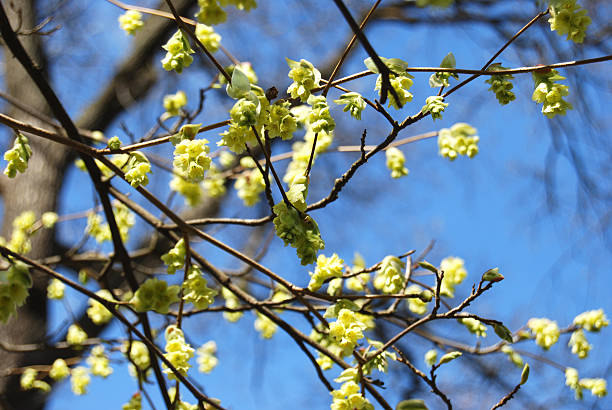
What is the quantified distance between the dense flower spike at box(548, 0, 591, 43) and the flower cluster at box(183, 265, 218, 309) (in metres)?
1.13

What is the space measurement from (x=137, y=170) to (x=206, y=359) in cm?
178

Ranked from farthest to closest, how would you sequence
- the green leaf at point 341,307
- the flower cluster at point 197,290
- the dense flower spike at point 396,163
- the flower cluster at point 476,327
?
the dense flower spike at point 396,163
the flower cluster at point 476,327
the flower cluster at point 197,290
the green leaf at point 341,307

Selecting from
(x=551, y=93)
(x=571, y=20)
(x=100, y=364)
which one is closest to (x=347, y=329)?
(x=551, y=93)

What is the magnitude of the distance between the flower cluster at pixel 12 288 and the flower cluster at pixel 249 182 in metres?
1.38

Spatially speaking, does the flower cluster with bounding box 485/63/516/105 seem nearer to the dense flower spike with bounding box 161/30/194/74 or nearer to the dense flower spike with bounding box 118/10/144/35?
the dense flower spike with bounding box 161/30/194/74

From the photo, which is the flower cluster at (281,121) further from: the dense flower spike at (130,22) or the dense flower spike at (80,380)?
the dense flower spike at (80,380)

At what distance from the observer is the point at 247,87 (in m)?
1.16

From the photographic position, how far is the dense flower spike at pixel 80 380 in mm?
2768

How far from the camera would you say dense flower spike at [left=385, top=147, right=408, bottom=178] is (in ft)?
7.28

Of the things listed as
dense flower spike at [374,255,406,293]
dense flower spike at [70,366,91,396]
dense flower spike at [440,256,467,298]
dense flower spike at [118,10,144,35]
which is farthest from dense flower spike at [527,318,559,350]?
dense flower spike at [70,366,91,396]

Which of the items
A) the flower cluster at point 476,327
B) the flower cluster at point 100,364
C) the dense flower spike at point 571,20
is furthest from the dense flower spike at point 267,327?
the dense flower spike at point 571,20

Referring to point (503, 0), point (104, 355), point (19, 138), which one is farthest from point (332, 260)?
point (503, 0)

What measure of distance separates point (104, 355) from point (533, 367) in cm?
352

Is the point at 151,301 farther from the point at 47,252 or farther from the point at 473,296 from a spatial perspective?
the point at 47,252
